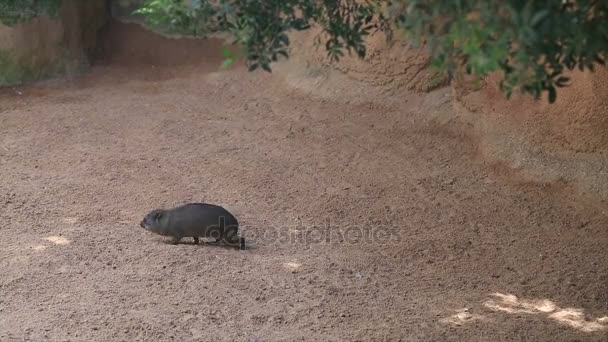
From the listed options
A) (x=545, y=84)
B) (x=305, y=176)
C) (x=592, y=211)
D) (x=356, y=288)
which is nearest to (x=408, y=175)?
(x=305, y=176)

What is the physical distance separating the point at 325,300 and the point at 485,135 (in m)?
3.61

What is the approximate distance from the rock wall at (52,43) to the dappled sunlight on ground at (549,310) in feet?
21.7

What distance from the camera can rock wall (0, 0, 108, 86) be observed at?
30.8 ft

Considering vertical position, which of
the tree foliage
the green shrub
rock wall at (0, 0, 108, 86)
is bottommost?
rock wall at (0, 0, 108, 86)

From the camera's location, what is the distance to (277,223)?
6484 millimetres

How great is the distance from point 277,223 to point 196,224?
0.87 meters

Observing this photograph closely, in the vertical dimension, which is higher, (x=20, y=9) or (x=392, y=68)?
(x=20, y=9)

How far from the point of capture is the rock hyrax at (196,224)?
5.83 meters

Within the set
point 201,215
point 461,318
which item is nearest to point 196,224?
point 201,215

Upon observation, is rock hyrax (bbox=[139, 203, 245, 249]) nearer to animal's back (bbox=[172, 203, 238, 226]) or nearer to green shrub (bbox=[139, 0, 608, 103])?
animal's back (bbox=[172, 203, 238, 226])

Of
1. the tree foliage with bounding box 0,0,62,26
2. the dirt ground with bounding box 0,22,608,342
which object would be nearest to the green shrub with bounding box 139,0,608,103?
the dirt ground with bounding box 0,22,608,342

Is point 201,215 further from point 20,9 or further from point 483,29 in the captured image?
point 20,9

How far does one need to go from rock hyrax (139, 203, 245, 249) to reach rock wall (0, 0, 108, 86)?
14.7 ft

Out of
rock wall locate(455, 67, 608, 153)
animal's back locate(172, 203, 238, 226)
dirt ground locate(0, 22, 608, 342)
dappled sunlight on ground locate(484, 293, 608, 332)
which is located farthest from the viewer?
rock wall locate(455, 67, 608, 153)
